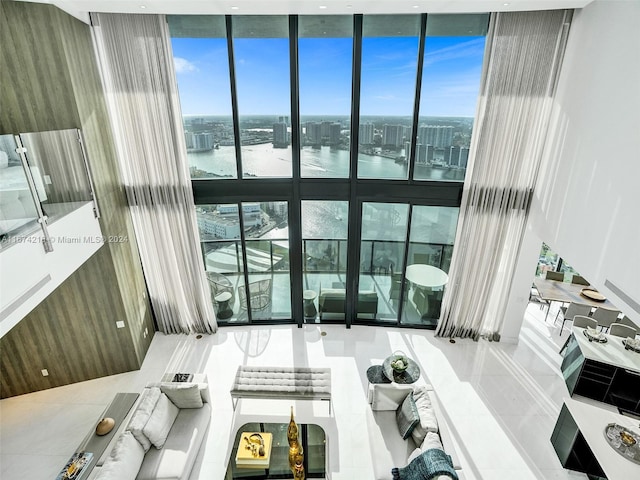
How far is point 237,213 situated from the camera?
22.2ft

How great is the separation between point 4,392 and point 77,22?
5.87 m

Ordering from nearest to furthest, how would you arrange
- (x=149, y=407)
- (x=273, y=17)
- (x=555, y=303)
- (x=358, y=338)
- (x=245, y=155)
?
(x=149, y=407) → (x=273, y=17) → (x=245, y=155) → (x=358, y=338) → (x=555, y=303)

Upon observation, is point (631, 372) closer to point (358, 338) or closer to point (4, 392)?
point (358, 338)

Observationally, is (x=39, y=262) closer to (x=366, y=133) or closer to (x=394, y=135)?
(x=366, y=133)

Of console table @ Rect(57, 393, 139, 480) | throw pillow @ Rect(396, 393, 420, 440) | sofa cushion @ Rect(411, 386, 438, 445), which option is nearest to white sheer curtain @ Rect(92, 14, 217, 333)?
console table @ Rect(57, 393, 139, 480)

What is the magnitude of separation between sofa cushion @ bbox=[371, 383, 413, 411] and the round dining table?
7.57 ft

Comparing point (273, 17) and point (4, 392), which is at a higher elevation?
point (273, 17)

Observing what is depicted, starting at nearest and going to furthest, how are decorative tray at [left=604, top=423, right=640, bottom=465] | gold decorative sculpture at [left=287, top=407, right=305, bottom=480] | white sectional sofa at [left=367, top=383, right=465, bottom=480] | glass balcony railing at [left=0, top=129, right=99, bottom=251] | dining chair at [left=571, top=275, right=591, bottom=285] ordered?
glass balcony railing at [left=0, top=129, right=99, bottom=251] → decorative tray at [left=604, top=423, right=640, bottom=465] → gold decorative sculpture at [left=287, top=407, right=305, bottom=480] → white sectional sofa at [left=367, top=383, right=465, bottom=480] → dining chair at [left=571, top=275, right=591, bottom=285]

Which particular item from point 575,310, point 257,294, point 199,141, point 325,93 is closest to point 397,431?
point 257,294

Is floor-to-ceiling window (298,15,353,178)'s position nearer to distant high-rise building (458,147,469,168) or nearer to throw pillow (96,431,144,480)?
distant high-rise building (458,147,469,168)

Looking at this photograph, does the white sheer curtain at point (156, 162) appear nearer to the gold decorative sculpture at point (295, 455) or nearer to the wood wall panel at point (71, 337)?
the wood wall panel at point (71, 337)

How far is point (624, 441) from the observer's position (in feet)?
13.5

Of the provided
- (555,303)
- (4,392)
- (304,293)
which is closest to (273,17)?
(304,293)

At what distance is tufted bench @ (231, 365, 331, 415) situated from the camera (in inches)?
209
